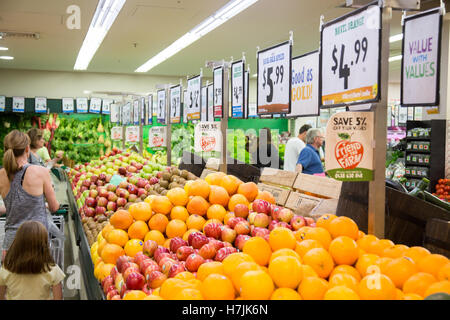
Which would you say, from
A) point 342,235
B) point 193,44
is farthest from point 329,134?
point 193,44

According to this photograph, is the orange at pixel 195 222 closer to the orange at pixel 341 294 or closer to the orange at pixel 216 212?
A: the orange at pixel 216 212

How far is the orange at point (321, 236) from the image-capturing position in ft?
6.79

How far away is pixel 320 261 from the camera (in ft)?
6.08

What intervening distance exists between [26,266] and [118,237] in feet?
2.35

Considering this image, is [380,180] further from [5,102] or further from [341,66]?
[5,102]

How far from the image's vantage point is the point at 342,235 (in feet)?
6.86

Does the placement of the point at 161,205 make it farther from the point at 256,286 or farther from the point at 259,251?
the point at 256,286

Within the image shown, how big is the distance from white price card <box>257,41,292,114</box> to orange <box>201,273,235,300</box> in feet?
6.28

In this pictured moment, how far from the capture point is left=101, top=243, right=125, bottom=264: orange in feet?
8.88

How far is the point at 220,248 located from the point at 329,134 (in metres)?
0.83

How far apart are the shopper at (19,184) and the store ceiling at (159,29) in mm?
3937

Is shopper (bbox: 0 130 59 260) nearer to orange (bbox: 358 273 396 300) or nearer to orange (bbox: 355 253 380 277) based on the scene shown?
orange (bbox: 355 253 380 277)

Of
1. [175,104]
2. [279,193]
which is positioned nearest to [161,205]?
A: [279,193]
